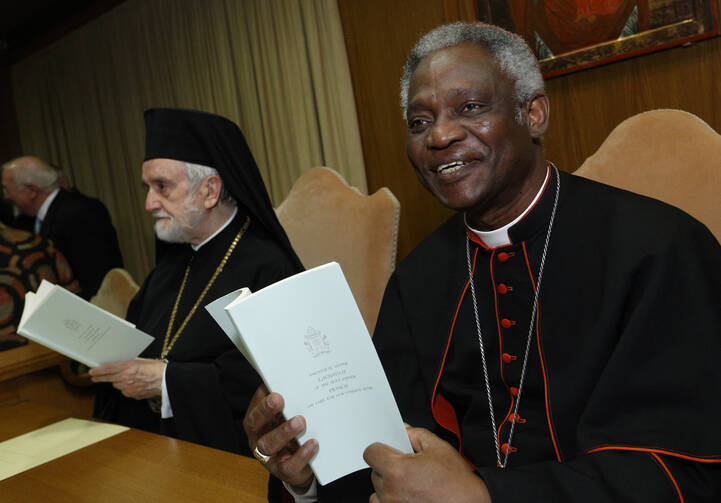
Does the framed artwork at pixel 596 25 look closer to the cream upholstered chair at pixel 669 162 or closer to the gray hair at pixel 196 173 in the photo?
the cream upholstered chair at pixel 669 162

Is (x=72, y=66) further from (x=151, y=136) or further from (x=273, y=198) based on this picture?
(x=151, y=136)

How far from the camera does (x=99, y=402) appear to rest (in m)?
2.95

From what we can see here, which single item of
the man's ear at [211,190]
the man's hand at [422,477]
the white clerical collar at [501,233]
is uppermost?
the man's ear at [211,190]

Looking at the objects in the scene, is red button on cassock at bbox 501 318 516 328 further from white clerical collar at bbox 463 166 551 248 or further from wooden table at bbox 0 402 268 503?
wooden table at bbox 0 402 268 503

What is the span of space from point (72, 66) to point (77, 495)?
289 inches

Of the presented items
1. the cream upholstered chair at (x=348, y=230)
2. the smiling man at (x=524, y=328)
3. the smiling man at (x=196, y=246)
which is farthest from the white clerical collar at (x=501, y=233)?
the smiling man at (x=196, y=246)

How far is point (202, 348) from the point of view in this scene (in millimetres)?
2656

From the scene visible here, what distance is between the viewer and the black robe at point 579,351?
3.80 ft

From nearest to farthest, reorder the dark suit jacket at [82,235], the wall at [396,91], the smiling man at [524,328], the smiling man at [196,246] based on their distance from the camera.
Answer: the smiling man at [524,328] → the smiling man at [196,246] → the wall at [396,91] → the dark suit jacket at [82,235]

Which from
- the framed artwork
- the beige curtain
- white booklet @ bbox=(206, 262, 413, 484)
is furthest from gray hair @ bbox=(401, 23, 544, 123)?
the beige curtain

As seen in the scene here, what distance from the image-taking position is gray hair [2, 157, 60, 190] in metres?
5.53

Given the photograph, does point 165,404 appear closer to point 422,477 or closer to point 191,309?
point 191,309

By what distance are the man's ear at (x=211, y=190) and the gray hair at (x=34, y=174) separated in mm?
3384

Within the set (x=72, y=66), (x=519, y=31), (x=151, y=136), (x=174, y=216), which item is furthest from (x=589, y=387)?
(x=72, y=66)
